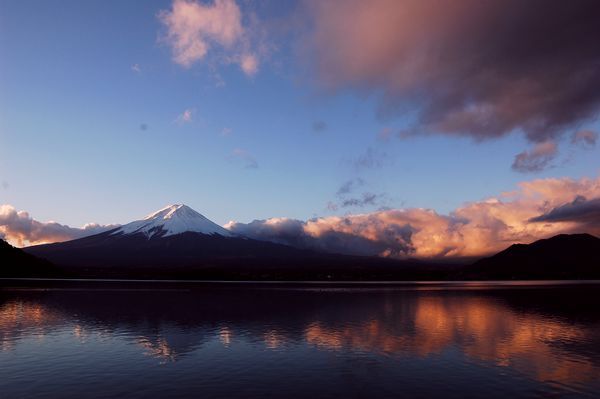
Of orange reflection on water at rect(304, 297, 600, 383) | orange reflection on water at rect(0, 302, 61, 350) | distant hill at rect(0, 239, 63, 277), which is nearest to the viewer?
orange reflection on water at rect(304, 297, 600, 383)

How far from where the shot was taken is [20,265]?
16512 centimetres

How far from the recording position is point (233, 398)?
68.0 feet

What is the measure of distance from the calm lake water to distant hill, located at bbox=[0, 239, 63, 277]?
12789cm

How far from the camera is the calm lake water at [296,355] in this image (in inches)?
891

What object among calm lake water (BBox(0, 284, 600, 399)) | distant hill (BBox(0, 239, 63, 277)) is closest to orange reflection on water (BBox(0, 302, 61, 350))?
calm lake water (BBox(0, 284, 600, 399))

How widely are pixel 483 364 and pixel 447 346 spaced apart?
6128mm

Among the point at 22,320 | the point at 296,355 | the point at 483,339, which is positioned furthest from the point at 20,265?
the point at 483,339

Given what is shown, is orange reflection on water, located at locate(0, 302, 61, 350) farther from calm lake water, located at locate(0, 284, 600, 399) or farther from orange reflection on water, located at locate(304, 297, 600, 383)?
orange reflection on water, located at locate(304, 297, 600, 383)

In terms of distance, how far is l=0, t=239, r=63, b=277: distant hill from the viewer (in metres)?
161

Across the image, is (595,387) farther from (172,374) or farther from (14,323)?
(14,323)

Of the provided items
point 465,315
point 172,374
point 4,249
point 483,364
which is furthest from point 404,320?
point 4,249

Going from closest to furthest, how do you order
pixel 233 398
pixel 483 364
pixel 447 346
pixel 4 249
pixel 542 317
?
pixel 233 398 → pixel 483 364 → pixel 447 346 → pixel 542 317 → pixel 4 249

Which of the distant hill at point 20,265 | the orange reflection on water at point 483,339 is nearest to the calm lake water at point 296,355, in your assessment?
the orange reflection on water at point 483,339

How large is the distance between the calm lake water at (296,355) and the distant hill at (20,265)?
5035 inches
